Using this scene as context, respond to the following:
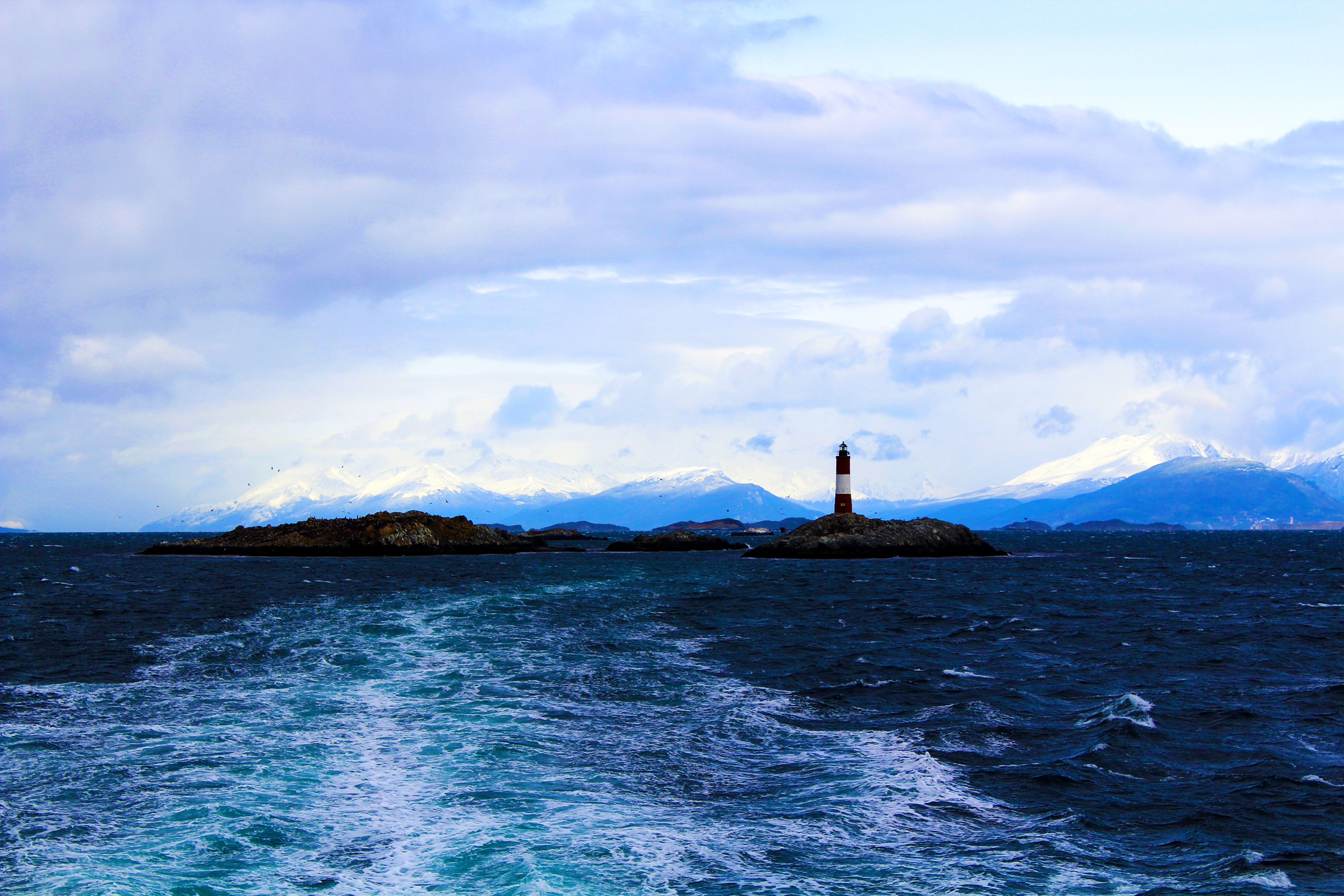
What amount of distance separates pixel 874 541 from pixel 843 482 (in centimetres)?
868

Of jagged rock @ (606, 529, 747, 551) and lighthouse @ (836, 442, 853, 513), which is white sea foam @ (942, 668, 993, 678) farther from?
jagged rock @ (606, 529, 747, 551)

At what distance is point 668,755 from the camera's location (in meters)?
20.6

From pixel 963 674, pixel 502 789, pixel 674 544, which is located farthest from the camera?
pixel 674 544

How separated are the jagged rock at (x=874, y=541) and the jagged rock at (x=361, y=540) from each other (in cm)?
3738

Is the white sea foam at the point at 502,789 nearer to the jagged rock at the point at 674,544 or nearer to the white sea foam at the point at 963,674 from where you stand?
the white sea foam at the point at 963,674

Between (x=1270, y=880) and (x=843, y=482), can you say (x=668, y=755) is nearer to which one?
(x=1270, y=880)

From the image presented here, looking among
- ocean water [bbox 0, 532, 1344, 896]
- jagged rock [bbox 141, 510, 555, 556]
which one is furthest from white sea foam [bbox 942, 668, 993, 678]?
jagged rock [bbox 141, 510, 555, 556]

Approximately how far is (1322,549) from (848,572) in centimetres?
12063

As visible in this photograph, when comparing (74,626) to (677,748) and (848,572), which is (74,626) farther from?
(848,572)

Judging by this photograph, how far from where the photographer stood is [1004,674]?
100 ft

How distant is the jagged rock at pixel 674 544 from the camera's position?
465 feet

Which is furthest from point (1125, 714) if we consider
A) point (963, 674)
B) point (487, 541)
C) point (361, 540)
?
point (487, 541)

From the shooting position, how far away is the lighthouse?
107 meters

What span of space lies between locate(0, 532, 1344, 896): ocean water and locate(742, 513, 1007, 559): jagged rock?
5611 cm
